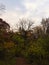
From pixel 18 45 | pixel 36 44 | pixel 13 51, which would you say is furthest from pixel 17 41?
pixel 36 44

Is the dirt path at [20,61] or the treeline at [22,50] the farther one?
the dirt path at [20,61]

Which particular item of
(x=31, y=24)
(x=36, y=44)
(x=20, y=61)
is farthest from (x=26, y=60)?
(x=31, y=24)

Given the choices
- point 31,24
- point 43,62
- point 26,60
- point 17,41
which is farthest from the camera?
point 31,24

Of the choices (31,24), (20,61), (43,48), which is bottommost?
(20,61)

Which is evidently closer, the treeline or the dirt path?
the treeline

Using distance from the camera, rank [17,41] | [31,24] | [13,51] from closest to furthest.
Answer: [13,51] → [17,41] → [31,24]

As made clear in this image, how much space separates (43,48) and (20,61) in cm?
569

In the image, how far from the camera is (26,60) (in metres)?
25.8

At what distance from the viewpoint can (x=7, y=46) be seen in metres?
26.3

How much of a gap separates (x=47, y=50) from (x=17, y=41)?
8766mm

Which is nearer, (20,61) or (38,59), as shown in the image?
(38,59)

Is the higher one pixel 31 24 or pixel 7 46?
pixel 31 24

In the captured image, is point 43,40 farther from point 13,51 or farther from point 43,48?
point 13,51

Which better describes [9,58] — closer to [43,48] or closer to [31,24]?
[43,48]
